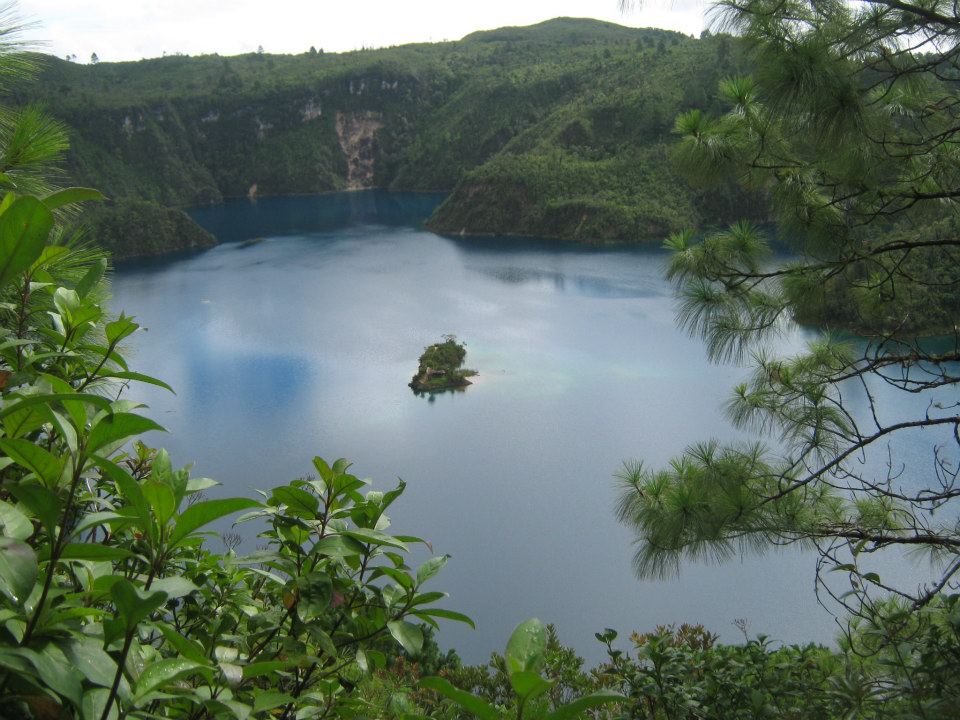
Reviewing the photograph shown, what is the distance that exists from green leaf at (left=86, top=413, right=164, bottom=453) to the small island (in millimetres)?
11354

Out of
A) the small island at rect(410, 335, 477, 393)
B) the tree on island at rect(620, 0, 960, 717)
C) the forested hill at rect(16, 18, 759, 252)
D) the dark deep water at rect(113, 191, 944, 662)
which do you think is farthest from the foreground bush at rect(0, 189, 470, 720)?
the forested hill at rect(16, 18, 759, 252)

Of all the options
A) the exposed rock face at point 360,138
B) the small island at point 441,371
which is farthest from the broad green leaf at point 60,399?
the exposed rock face at point 360,138

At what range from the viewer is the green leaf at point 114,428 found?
0.58m

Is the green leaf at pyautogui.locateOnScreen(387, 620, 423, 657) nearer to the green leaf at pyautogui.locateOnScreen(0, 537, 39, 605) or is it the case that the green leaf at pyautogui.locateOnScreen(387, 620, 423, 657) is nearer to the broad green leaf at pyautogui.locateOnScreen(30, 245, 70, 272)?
the green leaf at pyautogui.locateOnScreen(0, 537, 39, 605)

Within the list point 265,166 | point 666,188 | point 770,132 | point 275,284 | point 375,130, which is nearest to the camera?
point 770,132

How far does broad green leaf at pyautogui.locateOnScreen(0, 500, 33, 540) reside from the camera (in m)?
0.53

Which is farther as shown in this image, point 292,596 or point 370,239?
point 370,239

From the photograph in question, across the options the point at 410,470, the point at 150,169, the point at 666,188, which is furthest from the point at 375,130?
the point at 410,470

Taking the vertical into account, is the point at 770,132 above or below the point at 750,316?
above

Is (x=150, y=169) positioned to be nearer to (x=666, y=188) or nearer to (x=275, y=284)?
(x=275, y=284)

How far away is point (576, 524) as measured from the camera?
809 centimetres

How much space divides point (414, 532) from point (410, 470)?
4.34ft

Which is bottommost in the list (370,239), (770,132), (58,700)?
(370,239)

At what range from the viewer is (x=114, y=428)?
586mm
